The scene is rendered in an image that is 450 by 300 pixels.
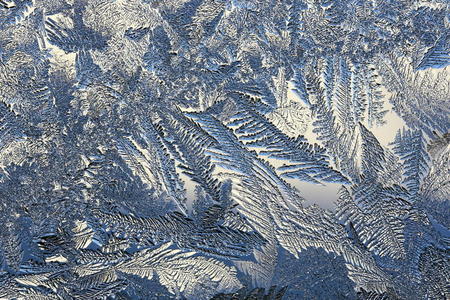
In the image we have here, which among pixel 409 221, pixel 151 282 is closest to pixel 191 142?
pixel 151 282

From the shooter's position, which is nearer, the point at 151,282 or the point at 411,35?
the point at 151,282

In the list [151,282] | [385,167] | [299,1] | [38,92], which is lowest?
[151,282]

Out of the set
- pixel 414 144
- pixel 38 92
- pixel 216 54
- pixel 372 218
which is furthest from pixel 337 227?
pixel 38 92

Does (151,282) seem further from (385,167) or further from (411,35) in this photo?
(411,35)

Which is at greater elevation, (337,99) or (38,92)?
(337,99)

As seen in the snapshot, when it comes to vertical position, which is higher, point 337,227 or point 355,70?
point 355,70

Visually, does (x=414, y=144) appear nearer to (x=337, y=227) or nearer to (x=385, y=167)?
(x=385, y=167)
